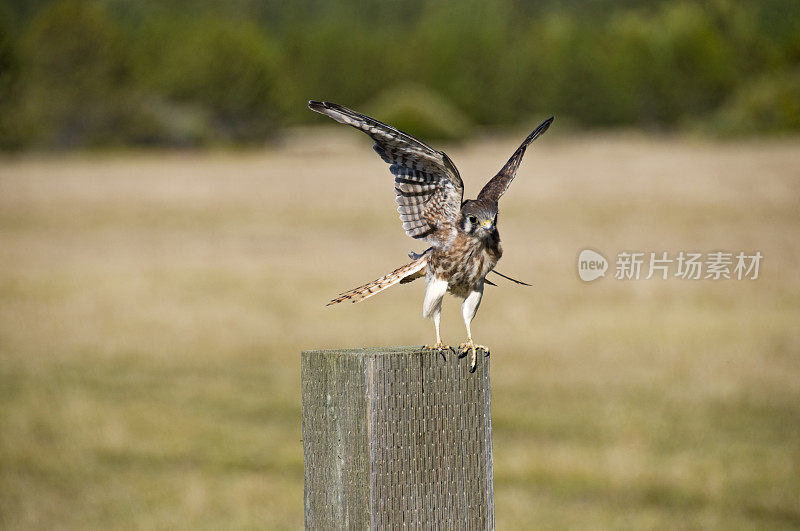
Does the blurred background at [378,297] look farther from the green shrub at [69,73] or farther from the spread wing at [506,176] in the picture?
the spread wing at [506,176]

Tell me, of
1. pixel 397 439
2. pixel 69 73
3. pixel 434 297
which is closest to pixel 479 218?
pixel 434 297

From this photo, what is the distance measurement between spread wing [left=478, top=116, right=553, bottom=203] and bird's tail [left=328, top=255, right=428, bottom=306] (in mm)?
254

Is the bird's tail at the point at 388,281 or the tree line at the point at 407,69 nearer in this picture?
the bird's tail at the point at 388,281

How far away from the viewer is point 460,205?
115 inches

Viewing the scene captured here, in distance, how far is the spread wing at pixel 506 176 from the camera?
288cm

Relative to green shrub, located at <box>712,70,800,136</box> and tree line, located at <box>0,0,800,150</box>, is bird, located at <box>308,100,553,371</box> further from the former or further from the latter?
green shrub, located at <box>712,70,800,136</box>

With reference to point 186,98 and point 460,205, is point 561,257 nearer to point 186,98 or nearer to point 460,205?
point 460,205

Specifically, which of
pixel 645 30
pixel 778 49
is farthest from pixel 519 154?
pixel 645 30

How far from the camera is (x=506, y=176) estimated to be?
3.04 meters

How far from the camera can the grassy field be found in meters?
8.50

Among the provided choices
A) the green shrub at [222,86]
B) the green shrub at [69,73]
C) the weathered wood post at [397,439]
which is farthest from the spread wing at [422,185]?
the green shrub at [222,86]

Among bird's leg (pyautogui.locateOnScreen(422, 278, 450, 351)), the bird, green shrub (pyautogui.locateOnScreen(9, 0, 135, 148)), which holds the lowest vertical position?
bird's leg (pyautogui.locateOnScreen(422, 278, 450, 351))

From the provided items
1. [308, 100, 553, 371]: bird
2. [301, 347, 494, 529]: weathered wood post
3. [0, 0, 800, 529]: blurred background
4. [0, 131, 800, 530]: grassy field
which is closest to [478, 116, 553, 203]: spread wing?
[308, 100, 553, 371]: bird

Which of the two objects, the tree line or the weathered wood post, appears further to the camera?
the tree line
